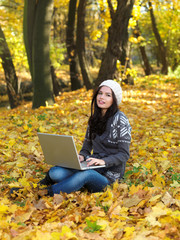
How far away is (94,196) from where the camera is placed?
3.04 m

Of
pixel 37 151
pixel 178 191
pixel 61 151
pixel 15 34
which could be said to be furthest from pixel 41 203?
pixel 15 34

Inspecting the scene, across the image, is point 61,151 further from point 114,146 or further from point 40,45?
point 40,45

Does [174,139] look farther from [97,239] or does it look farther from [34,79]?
[34,79]

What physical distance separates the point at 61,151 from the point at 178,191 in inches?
52.8

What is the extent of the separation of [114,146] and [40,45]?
221 inches

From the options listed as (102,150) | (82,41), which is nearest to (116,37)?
(82,41)

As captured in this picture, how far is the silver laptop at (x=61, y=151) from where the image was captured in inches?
114

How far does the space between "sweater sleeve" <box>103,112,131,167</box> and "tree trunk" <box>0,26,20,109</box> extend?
7.99 metres

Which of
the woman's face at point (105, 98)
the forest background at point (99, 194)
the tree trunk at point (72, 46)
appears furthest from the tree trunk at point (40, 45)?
the woman's face at point (105, 98)

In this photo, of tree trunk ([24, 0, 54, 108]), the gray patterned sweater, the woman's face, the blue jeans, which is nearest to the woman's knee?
the blue jeans

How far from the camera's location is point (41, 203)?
9.59 ft

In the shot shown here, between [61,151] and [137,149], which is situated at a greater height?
[61,151]

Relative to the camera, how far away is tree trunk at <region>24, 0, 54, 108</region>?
8.12m

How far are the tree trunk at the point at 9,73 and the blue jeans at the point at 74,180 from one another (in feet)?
26.6
